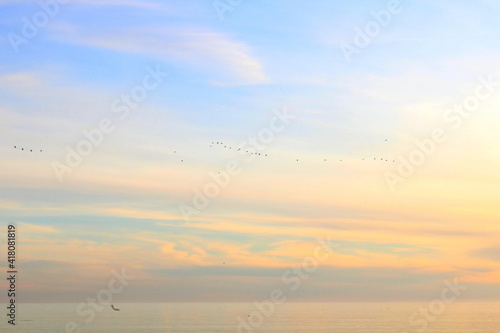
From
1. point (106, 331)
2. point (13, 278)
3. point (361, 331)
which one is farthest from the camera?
point (361, 331)

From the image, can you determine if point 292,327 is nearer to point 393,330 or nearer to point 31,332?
point 393,330

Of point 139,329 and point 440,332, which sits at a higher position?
point 139,329

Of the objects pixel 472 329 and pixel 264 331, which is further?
pixel 472 329

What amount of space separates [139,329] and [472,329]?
9041 centimetres

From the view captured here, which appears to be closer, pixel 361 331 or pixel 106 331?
pixel 106 331

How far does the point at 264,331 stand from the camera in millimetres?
171750

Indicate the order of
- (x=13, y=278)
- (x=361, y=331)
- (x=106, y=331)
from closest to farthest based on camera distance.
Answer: (x=13, y=278), (x=106, y=331), (x=361, y=331)

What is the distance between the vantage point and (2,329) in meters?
186

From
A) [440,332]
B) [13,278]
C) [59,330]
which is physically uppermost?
[59,330]

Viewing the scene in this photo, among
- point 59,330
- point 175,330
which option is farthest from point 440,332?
point 59,330

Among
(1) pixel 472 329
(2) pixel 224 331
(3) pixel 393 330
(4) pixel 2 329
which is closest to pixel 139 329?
(2) pixel 224 331

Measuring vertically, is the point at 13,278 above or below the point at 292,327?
below

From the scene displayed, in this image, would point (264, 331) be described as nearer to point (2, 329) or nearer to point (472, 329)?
point (472, 329)

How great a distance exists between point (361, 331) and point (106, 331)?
65189 mm
